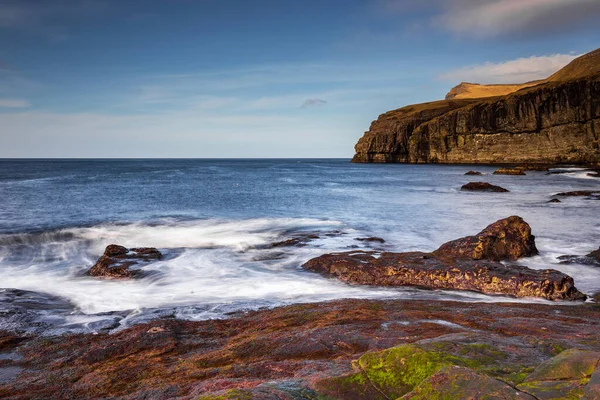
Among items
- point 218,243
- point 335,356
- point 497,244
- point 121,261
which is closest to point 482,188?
point 497,244

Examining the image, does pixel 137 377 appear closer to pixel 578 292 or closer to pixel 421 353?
pixel 421 353

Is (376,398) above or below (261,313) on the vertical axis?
above

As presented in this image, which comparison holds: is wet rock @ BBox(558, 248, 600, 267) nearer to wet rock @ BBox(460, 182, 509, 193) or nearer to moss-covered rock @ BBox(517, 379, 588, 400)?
moss-covered rock @ BBox(517, 379, 588, 400)

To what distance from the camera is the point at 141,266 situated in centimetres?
1455

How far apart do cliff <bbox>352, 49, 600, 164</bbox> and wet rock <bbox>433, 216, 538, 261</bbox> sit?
87280 mm

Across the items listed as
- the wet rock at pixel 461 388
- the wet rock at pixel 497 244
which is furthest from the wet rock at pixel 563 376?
the wet rock at pixel 497 244

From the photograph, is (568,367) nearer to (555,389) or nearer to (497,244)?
(555,389)

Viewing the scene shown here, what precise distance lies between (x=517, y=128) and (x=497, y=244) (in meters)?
93.3

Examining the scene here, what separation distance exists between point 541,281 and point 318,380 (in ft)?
27.5

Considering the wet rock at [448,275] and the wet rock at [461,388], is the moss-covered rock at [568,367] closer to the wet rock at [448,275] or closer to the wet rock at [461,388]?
the wet rock at [461,388]

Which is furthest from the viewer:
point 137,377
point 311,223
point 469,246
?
point 311,223

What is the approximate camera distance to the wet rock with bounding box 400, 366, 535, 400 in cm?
327

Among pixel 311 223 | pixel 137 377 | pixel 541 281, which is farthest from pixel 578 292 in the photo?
pixel 311 223

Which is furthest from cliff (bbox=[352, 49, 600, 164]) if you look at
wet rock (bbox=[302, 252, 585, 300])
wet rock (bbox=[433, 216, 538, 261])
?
wet rock (bbox=[302, 252, 585, 300])
